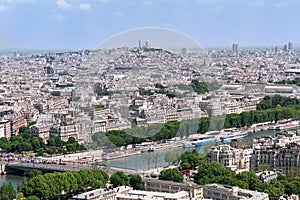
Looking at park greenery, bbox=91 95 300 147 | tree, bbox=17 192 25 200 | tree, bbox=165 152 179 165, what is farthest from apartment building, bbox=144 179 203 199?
park greenery, bbox=91 95 300 147

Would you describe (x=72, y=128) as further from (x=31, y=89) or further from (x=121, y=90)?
(x=31, y=89)

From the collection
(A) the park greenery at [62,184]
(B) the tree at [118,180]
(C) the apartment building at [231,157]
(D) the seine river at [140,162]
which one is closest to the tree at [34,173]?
(D) the seine river at [140,162]

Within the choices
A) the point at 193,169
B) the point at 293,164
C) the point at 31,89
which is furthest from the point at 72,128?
the point at 31,89

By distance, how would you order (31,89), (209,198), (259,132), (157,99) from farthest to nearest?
(31,89)
(259,132)
(157,99)
(209,198)

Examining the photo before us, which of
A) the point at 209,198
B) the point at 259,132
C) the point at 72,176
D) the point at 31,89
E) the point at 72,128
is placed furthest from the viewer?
the point at 31,89

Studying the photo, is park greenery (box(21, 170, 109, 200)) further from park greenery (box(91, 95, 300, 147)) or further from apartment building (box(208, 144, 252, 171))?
park greenery (box(91, 95, 300, 147))
